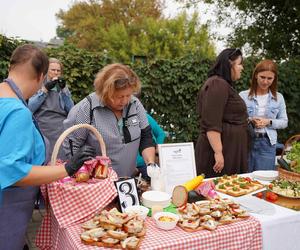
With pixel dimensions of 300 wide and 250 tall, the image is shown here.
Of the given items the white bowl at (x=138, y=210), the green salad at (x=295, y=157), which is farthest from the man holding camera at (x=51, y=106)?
the green salad at (x=295, y=157)

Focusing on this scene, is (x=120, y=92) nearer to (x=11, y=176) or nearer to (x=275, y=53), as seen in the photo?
(x=11, y=176)

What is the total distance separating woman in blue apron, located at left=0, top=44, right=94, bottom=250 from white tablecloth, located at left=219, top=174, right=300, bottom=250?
1000 mm

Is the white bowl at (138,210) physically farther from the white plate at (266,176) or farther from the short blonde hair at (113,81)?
the white plate at (266,176)

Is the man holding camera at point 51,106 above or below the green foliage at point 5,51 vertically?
below

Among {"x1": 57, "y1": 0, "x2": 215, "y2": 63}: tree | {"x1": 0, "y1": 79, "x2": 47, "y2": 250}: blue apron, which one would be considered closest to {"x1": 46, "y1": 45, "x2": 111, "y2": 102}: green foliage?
{"x1": 0, "y1": 79, "x2": 47, "y2": 250}: blue apron

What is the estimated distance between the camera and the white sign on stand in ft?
6.79

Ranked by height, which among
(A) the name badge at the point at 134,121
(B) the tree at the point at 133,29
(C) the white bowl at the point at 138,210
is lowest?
(C) the white bowl at the point at 138,210

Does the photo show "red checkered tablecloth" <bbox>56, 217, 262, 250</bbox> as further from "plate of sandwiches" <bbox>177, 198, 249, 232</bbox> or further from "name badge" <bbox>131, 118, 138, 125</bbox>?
"name badge" <bbox>131, 118, 138, 125</bbox>

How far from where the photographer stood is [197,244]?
1568mm

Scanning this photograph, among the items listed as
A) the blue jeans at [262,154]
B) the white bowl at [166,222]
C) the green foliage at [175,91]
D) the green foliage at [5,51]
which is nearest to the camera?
the white bowl at [166,222]

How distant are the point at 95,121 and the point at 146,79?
2876 mm

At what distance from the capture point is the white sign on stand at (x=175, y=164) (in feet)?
6.79

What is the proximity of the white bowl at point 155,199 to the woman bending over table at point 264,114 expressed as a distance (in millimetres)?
1631

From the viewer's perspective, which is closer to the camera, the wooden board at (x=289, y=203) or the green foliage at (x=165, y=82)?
the wooden board at (x=289, y=203)
